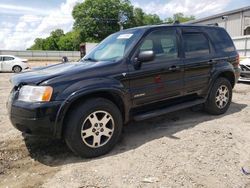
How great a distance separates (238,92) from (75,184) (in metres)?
6.69

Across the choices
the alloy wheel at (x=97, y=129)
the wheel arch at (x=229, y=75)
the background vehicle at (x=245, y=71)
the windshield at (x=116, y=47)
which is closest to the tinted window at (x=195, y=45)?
the wheel arch at (x=229, y=75)

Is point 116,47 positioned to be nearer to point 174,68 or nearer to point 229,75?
point 174,68

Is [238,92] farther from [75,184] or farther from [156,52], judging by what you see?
[75,184]

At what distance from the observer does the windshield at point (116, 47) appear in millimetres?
4680

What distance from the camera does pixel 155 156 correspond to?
13.5ft

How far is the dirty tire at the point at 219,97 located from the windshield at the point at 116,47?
6.83 feet

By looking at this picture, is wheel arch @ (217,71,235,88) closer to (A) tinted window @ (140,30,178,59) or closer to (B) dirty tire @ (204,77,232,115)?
(B) dirty tire @ (204,77,232,115)

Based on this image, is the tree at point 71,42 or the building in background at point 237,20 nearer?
the building in background at point 237,20

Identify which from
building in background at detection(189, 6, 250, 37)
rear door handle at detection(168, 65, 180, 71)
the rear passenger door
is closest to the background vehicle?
the rear passenger door

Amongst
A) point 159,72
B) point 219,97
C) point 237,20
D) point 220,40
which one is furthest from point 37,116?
point 237,20

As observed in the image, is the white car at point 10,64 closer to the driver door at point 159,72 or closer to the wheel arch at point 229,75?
the wheel arch at point 229,75

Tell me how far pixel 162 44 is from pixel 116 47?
2.57 ft

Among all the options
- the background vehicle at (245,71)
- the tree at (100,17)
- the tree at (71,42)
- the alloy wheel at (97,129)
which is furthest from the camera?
the tree at (71,42)

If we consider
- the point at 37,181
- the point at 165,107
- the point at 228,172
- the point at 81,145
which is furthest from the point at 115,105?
the point at 228,172
